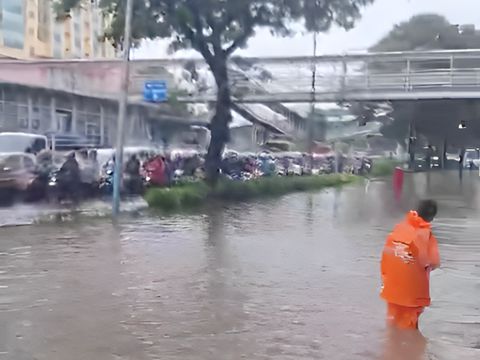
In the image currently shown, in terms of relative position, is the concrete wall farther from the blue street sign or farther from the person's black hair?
the person's black hair

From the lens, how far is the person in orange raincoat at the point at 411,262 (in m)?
6.66

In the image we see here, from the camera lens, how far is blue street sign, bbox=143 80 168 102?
20.6m

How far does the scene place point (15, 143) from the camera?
19250 mm

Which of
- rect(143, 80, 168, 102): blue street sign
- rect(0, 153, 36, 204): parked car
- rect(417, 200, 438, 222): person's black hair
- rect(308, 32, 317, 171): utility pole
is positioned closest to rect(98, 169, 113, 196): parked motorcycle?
rect(0, 153, 36, 204): parked car

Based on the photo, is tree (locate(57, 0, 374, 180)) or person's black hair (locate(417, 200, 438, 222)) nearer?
person's black hair (locate(417, 200, 438, 222))

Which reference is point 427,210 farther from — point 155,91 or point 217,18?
point 217,18

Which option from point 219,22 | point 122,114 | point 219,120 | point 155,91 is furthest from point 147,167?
point 219,22

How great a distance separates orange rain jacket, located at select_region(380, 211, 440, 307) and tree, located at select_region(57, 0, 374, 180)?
15372 millimetres

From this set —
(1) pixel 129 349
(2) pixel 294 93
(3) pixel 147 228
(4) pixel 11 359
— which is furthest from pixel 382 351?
(2) pixel 294 93

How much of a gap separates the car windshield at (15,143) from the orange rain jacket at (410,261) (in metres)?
13.7

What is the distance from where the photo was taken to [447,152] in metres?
24.6

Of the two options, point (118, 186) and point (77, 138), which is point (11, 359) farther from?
point (77, 138)

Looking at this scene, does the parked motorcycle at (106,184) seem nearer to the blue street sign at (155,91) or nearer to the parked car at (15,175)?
the parked car at (15,175)

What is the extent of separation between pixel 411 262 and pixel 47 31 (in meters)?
18.1
